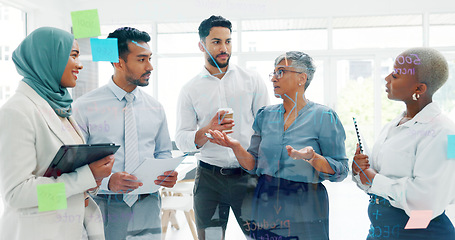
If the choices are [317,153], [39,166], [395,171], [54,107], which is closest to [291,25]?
[317,153]

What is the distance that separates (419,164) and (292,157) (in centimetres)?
43

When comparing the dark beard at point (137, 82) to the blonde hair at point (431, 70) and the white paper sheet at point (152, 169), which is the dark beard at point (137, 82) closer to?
the white paper sheet at point (152, 169)

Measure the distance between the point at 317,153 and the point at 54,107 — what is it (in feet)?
2.96

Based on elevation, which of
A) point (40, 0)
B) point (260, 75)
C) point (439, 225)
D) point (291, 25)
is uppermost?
point (40, 0)

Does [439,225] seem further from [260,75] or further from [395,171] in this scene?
[260,75]

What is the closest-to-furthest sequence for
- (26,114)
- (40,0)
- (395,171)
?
1. (26,114)
2. (395,171)
3. (40,0)

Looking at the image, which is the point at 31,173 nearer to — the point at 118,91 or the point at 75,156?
the point at 75,156

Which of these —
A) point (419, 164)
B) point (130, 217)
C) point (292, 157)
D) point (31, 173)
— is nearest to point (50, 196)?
point (31, 173)

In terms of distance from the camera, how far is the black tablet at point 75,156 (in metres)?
0.90

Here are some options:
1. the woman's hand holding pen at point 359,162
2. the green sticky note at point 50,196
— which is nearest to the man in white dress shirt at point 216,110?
the woman's hand holding pen at point 359,162

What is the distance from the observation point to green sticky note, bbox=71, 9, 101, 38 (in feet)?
4.13

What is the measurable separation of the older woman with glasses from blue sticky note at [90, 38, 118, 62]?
0.52 meters

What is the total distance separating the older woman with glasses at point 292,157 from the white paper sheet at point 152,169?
191 mm

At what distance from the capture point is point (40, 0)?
51.1 inches
